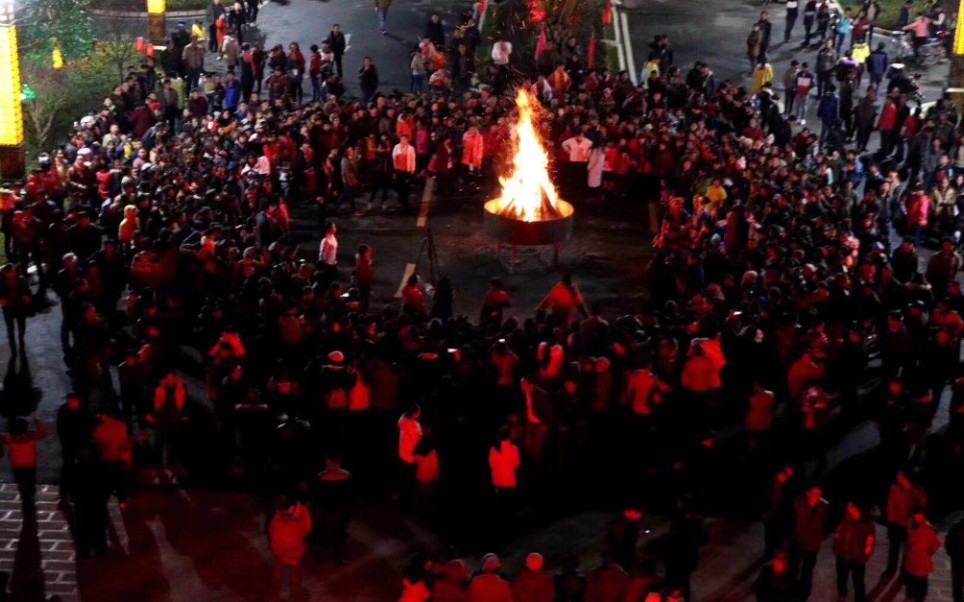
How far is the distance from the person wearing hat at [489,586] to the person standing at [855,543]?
3.46 metres

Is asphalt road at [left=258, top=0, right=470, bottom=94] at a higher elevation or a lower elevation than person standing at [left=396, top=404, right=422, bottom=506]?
higher

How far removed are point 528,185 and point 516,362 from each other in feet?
25.0

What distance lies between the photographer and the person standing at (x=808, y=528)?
13016mm

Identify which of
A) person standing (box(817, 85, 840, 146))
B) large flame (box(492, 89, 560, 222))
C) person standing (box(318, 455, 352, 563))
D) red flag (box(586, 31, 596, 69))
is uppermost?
red flag (box(586, 31, 596, 69))

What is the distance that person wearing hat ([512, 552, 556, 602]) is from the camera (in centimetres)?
1186

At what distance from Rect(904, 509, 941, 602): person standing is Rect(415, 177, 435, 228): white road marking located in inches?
510

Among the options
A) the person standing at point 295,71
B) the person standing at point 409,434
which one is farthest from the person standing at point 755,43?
the person standing at point 409,434

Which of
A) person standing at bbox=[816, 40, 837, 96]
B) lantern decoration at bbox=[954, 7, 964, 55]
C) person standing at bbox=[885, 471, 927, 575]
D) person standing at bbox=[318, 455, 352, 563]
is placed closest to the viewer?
person standing at bbox=[885, 471, 927, 575]

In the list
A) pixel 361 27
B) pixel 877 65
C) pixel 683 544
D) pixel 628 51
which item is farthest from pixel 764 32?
pixel 683 544

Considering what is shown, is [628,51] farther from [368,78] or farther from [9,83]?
[9,83]

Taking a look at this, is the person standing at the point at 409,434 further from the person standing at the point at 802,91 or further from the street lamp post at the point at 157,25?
the street lamp post at the point at 157,25

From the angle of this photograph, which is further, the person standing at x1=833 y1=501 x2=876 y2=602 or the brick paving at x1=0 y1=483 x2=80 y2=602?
the brick paving at x1=0 y1=483 x2=80 y2=602

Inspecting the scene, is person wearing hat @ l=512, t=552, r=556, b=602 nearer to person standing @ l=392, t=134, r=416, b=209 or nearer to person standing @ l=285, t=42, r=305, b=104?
person standing @ l=392, t=134, r=416, b=209

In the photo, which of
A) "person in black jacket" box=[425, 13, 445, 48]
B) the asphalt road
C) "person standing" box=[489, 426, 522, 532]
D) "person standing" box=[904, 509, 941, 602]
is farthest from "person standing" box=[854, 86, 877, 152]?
"person standing" box=[904, 509, 941, 602]
